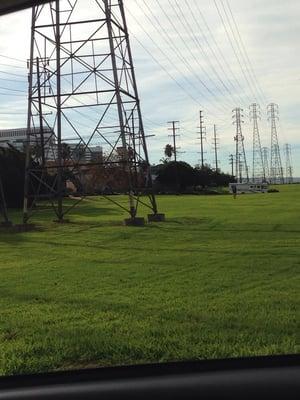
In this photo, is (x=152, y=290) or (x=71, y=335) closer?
(x=71, y=335)

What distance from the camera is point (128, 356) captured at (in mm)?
6301

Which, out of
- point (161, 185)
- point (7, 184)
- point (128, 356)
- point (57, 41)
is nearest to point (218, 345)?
point (128, 356)

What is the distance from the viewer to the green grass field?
255 inches

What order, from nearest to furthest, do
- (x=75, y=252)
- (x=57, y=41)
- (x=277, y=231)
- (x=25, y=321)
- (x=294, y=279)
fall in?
(x=25, y=321) → (x=294, y=279) → (x=75, y=252) → (x=277, y=231) → (x=57, y=41)

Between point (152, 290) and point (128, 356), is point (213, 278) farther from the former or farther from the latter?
point (128, 356)

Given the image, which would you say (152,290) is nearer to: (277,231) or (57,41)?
(277,231)

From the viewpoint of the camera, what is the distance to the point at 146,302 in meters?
9.24

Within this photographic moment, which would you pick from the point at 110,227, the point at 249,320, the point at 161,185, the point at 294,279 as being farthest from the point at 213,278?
the point at 161,185

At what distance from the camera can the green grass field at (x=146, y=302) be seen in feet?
21.2

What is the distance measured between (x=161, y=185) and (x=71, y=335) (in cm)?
11597

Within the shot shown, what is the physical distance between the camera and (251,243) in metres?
17.6

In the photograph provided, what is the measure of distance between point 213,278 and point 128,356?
5188 mm

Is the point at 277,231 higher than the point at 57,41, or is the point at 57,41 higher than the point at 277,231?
the point at 57,41

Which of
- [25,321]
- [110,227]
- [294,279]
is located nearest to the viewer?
[25,321]
